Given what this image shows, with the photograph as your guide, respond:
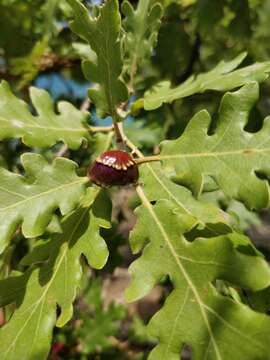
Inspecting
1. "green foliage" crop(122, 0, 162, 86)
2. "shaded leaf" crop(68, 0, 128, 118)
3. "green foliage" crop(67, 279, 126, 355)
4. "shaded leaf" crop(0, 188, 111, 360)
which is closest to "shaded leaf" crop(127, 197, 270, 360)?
"shaded leaf" crop(0, 188, 111, 360)

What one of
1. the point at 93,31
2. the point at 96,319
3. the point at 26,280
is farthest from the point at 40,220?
the point at 96,319

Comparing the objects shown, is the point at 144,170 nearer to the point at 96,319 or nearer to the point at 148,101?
the point at 148,101

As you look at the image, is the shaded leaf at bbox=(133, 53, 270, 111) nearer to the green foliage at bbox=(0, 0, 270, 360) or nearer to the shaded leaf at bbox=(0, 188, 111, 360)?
the green foliage at bbox=(0, 0, 270, 360)

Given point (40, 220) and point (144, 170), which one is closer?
point (40, 220)

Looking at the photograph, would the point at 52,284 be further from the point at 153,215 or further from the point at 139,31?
the point at 139,31

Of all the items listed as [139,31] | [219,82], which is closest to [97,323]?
[139,31]
